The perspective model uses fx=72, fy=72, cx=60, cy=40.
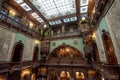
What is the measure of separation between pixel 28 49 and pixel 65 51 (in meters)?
6.39

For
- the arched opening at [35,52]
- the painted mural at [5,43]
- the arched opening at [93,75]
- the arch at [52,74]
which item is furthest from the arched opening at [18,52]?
the arched opening at [93,75]

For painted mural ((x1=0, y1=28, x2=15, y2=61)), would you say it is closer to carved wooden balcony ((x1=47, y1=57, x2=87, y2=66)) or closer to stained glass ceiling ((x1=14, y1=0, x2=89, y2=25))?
stained glass ceiling ((x1=14, y1=0, x2=89, y2=25))

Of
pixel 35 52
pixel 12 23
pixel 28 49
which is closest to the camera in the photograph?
pixel 12 23

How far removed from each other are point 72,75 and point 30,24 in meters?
11.0

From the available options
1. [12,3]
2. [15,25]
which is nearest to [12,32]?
[15,25]

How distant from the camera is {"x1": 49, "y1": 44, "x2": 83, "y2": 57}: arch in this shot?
12.8 meters

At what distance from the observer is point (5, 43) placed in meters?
7.78

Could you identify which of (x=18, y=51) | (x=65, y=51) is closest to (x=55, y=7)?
(x=65, y=51)

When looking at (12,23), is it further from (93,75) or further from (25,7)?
(93,75)

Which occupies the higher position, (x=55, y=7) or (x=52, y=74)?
(x=55, y=7)

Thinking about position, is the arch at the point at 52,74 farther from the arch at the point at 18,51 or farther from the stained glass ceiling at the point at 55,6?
the stained glass ceiling at the point at 55,6

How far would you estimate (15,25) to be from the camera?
29.4 ft

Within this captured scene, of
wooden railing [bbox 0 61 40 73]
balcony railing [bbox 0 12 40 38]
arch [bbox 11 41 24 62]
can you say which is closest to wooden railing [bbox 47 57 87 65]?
wooden railing [bbox 0 61 40 73]

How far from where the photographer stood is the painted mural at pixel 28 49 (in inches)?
413
